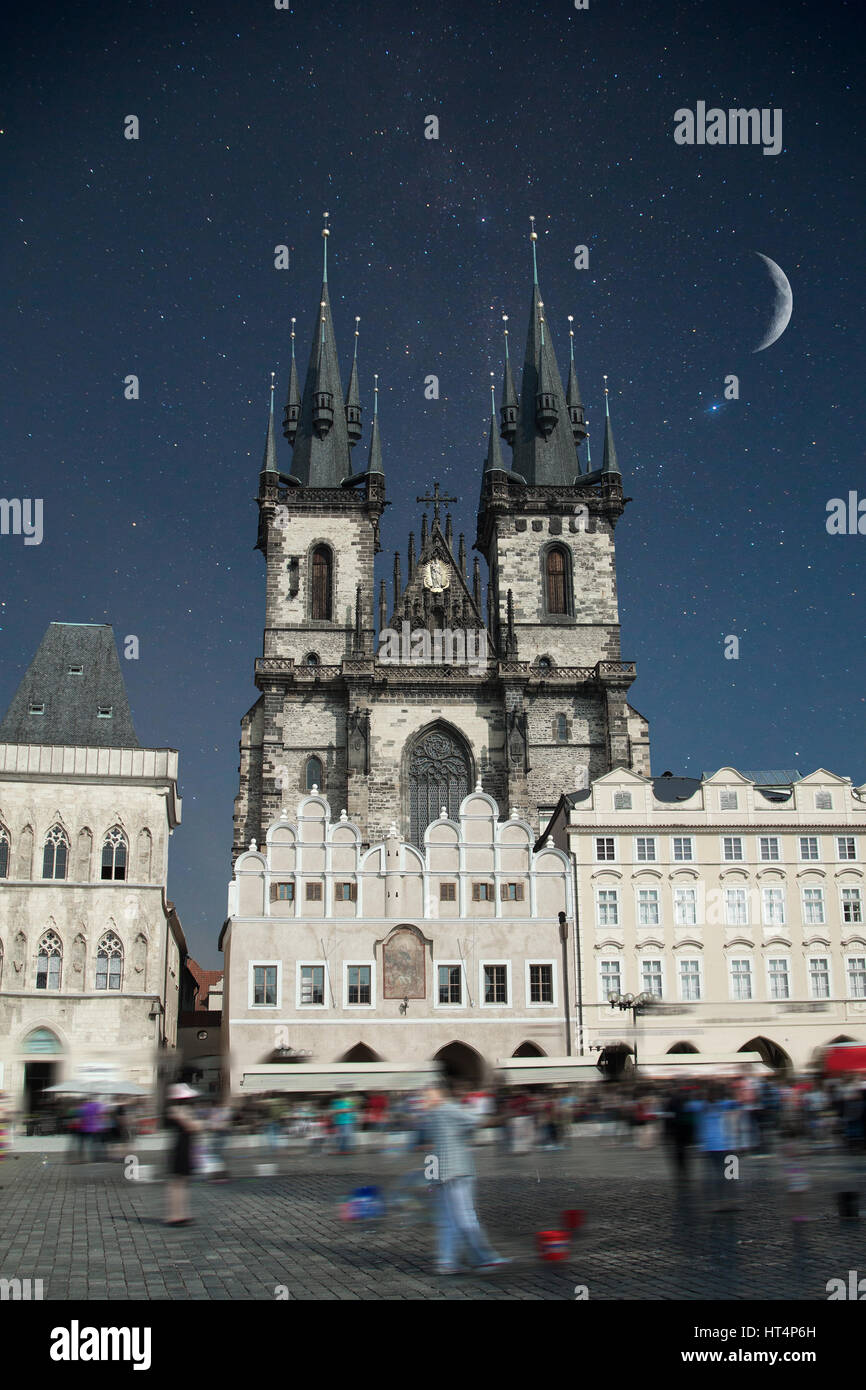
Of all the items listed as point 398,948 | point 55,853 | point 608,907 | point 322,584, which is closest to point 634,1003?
point 608,907

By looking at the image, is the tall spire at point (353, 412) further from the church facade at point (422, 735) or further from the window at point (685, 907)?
the window at point (685, 907)

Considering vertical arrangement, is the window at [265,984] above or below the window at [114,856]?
below

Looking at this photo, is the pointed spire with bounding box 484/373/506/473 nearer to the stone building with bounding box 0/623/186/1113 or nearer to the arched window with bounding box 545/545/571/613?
the arched window with bounding box 545/545/571/613

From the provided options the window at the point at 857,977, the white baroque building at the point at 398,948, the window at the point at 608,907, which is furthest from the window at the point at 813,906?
the white baroque building at the point at 398,948

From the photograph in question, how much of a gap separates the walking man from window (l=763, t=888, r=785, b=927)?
34742 millimetres

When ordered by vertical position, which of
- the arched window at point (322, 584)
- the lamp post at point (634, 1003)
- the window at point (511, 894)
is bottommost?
the lamp post at point (634, 1003)

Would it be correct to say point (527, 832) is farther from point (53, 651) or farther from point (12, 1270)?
point (12, 1270)

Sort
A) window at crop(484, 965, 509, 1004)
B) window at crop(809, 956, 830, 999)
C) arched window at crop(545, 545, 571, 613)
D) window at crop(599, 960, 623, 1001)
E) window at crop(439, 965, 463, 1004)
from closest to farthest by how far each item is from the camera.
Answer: window at crop(439, 965, 463, 1004)
window at crop(484, 965, 509, 1004)
window at crop(599, 960, 623, 1001)
window at crop(809, 956, 830, 999)
arched window at crop(545, 545, 571, 613)

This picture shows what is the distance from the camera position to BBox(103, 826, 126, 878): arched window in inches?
1610

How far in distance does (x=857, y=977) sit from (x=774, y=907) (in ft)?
11.1

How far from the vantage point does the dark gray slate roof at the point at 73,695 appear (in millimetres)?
44156

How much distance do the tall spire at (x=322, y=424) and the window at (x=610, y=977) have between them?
3020 centimetres

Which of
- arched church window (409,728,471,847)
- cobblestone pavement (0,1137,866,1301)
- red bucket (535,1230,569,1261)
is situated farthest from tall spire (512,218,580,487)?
red bucket (535,1230,569,1261)

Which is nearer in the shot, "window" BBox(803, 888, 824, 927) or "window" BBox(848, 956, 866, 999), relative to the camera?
"window" BBox(848, 956, 866, 999)
